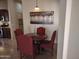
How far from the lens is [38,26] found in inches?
237

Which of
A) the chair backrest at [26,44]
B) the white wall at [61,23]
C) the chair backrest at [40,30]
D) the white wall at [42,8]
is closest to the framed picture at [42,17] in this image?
the white wall at [42,8]

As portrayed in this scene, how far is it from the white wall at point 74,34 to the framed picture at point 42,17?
4.04 meters

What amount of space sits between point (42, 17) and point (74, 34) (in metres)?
4.19

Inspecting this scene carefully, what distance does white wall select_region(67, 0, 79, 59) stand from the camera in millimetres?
1733

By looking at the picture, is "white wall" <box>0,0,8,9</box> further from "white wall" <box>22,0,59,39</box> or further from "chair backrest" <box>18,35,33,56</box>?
"chair backrest" <box>18,35,33,56</box>

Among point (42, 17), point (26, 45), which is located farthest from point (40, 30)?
point (26, 45)

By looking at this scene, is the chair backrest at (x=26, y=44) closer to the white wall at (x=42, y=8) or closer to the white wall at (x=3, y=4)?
the white wall at (x=42, y=8)

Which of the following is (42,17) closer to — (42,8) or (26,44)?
(42,8)

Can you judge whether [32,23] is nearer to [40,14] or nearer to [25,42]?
[40,14]

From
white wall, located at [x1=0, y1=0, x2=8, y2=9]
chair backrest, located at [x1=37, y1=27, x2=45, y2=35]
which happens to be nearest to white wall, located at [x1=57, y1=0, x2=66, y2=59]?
chair backrest, located at [x1=37, y1=27, x2=45, y2=35]

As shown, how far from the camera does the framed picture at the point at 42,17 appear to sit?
581 cm

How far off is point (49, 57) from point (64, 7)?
9.54ft

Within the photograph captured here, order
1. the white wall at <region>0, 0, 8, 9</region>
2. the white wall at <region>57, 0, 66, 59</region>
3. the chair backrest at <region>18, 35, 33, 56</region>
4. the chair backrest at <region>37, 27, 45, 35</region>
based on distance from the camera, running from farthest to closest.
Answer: the white wall at <region>0, 0, 8, 9</region> < the chair backrest at <region>37, 27, 45, 35</region> < the chair backrest at <region>18, 35, 33, 56</region> < the white wall at <region>57, 0, 66, 59</region>

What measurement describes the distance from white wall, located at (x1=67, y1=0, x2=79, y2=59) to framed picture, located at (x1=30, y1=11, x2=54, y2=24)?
4.04 m
